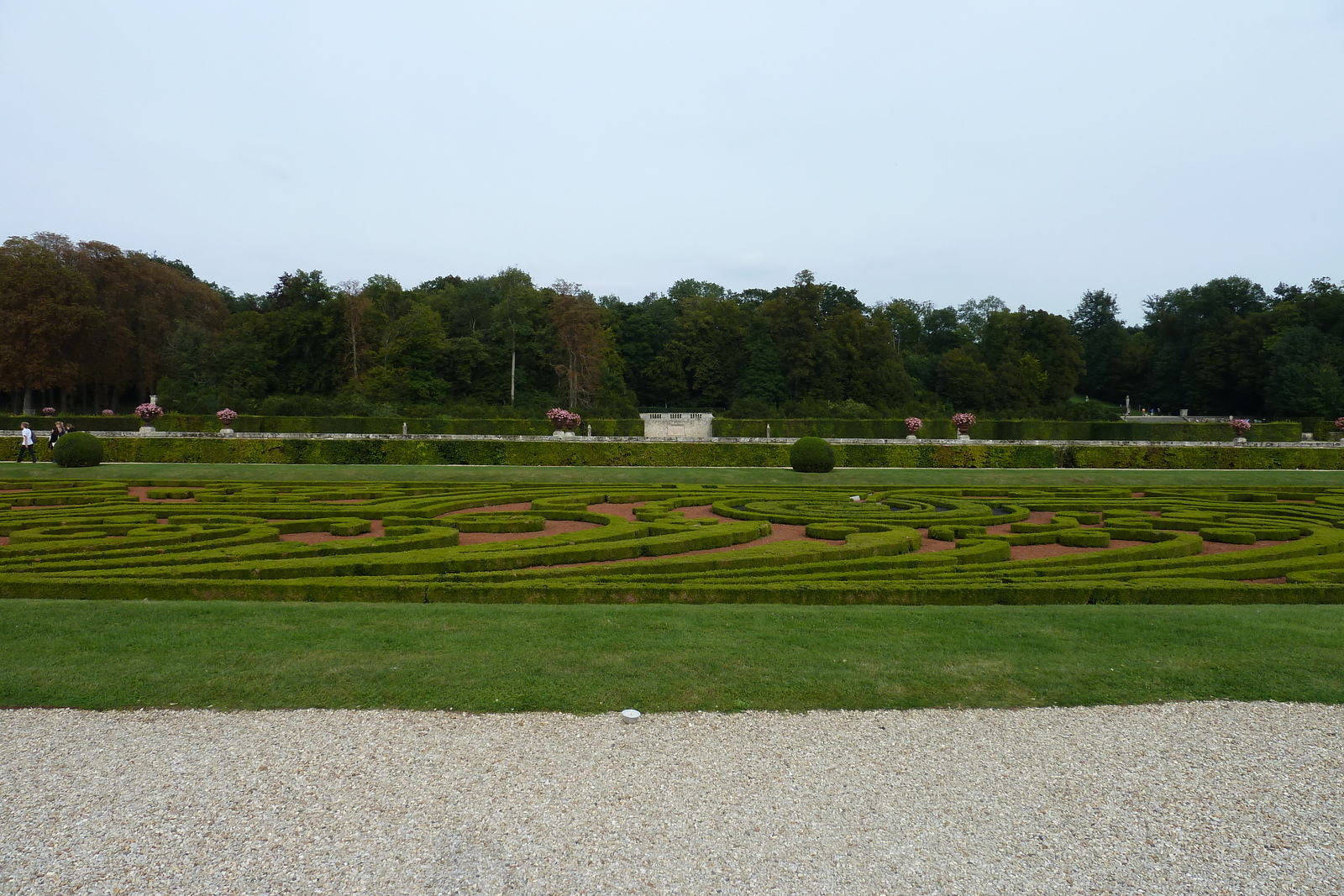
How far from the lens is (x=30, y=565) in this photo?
356 inches

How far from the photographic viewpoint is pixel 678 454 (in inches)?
1162

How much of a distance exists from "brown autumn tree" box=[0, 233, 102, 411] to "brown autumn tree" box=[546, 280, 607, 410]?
28.1 metres

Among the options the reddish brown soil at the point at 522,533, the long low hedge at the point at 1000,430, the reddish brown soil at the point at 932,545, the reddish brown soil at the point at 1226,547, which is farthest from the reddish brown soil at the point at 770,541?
the long low hedge at the point at 1000,430

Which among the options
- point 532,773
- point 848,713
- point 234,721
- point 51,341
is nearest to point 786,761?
point 848,713

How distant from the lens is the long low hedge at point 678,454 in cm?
2830

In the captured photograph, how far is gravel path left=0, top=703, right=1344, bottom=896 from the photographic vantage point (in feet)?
11.7

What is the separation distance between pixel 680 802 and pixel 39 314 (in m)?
56.8

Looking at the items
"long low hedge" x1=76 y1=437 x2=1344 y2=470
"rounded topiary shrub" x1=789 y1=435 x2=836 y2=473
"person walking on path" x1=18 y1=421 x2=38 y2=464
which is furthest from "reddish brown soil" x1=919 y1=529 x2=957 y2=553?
"person walking on path" x1=18 y1=421 x2=38 y2=464

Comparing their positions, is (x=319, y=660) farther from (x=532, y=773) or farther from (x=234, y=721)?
(x=532, y=773)

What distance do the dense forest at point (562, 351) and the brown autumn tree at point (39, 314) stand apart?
12cm

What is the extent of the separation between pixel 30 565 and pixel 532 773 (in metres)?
7.67

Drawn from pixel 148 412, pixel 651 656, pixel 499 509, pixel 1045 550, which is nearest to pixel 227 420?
pixel 148 412

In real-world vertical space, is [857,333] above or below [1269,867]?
above

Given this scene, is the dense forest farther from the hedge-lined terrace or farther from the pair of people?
the hedge-lined terrace
